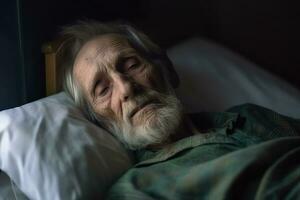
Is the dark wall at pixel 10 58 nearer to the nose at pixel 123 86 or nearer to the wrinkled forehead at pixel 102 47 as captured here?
the wrinkled forehead at pixel 102 47

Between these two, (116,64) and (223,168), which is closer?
(223,168)

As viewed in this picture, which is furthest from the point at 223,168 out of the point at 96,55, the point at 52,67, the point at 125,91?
the point at 52,67

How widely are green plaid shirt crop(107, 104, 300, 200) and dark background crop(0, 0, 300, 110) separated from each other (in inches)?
15.1

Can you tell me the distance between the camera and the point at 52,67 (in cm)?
133

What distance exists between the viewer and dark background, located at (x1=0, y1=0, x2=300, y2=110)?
124 centimetres

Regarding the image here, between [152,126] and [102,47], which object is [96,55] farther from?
[152,126]

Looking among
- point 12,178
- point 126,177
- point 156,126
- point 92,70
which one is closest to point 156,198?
point 126,177

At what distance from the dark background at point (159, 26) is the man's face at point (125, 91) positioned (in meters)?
0.14

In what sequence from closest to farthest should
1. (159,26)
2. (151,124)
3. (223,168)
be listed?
(223,168)
(151,124)
(159,26)

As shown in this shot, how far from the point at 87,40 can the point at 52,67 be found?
0.12m

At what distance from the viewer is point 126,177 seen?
1062mm

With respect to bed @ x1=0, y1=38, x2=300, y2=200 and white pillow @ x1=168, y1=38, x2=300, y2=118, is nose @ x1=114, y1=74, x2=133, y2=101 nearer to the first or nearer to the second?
bed @ x1=0, y1=38, x2=300, y2=200

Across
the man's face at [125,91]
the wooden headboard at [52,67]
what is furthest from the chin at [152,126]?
the wooden headboard at [52,67]

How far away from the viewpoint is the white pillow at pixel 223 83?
1.51 metres
